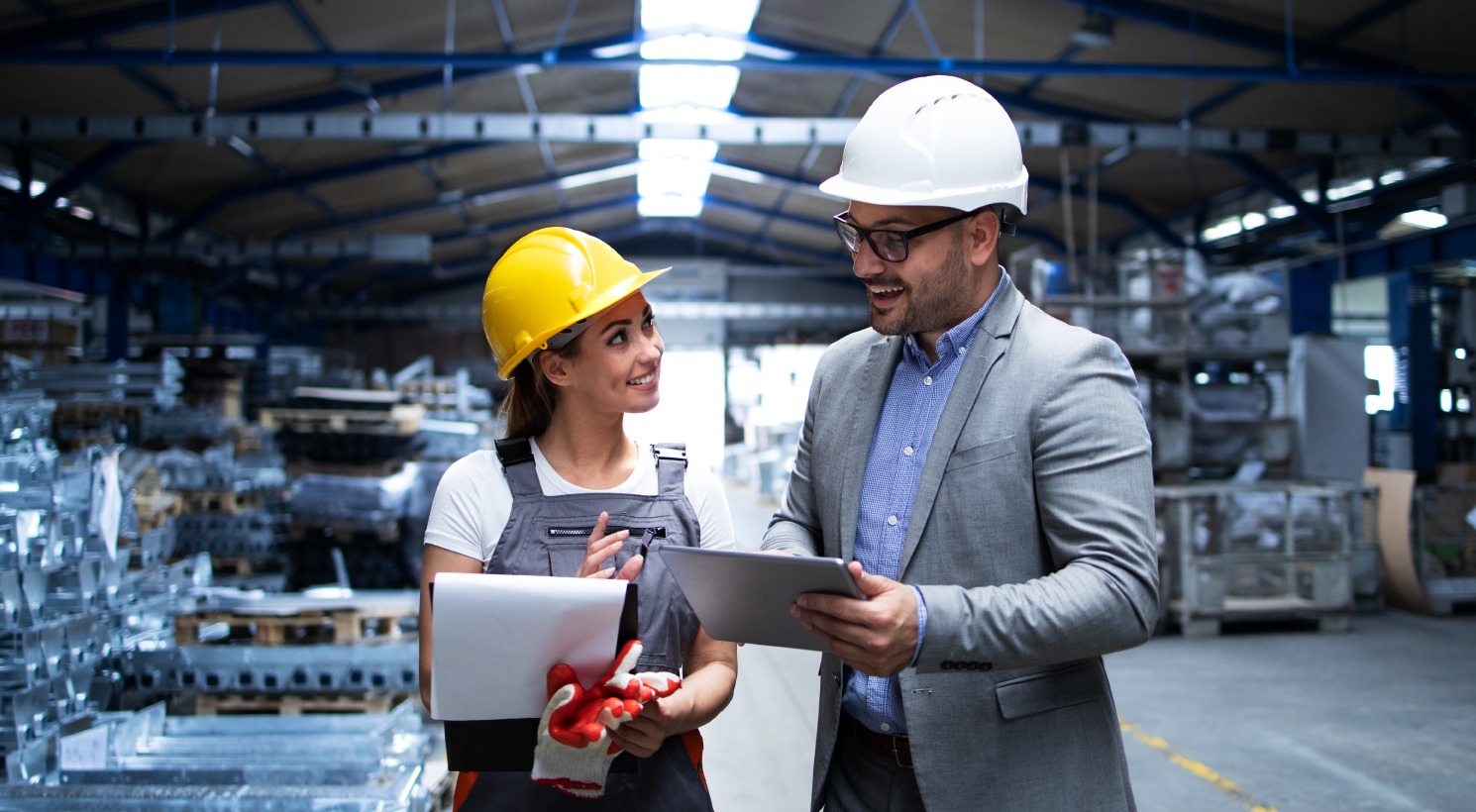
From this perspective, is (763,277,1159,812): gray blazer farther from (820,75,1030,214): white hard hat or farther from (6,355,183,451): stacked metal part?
(6,355,183,451): stacked metal part

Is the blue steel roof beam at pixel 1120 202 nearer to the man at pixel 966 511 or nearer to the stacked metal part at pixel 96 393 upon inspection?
the stacked metal part at pixel 96 393

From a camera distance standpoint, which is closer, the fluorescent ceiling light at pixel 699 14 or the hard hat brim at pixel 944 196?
the hard hat brim at pixel 944 196

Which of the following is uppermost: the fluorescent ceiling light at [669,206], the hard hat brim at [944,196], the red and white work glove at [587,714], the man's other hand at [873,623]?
the fluorescent ceiling light at [669,206]

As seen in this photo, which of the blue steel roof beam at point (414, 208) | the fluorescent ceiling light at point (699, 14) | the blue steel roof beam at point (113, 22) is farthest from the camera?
the blue steel roof beam at point (414, 208)

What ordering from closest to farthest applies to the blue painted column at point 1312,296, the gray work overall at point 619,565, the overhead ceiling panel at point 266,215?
1. the gray work overall at point 619,565
2. the blue painted column at point 1312,296
3. the overhead ceiling panel at point 266,215

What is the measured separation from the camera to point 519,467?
6.46 ft

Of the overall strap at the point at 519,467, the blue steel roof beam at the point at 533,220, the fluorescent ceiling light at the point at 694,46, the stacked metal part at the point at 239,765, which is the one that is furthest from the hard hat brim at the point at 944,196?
the blue steel roof beam at the point at 533,220

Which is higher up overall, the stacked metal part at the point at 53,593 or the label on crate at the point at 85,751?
the stacked metal part at the point at 53,593

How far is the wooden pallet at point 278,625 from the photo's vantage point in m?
4.91

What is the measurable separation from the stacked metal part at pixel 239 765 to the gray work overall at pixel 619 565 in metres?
1.70

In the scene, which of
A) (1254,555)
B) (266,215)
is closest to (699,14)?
(1254,555)

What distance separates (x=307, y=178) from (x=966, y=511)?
15.0m

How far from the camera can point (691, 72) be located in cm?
1402

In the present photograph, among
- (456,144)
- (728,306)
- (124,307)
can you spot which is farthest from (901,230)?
(728,306)
